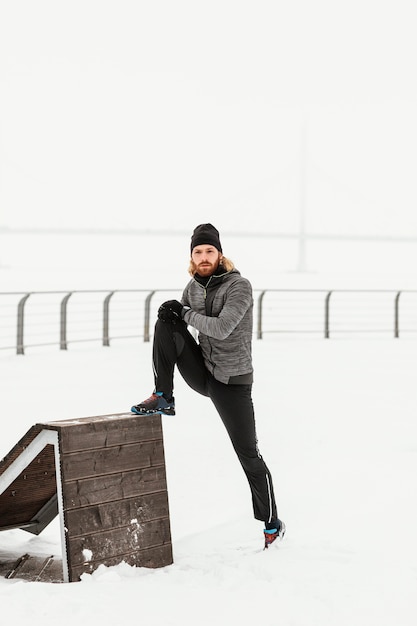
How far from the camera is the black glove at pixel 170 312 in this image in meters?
3.43

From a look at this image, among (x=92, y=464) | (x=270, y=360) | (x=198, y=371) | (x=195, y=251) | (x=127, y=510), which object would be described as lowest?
(x=270, y=360)

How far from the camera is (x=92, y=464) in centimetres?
326

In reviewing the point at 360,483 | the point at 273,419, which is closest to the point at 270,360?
the point at 273,419

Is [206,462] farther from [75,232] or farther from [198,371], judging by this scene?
[75,232]

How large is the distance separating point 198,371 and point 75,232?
3173 centimetres

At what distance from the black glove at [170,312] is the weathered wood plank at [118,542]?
78 centimetres

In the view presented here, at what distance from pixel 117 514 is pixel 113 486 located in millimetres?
108

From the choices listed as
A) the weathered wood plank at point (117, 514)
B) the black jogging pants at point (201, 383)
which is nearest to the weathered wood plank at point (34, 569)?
the weathered wood plank at point (117, 514)

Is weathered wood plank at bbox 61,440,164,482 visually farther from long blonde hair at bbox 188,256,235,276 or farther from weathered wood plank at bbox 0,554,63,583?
long blonde hair at bbox 188,256,235,276

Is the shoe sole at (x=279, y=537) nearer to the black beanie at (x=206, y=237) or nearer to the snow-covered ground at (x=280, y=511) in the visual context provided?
the snow-covered ground at (x=280, y=511)

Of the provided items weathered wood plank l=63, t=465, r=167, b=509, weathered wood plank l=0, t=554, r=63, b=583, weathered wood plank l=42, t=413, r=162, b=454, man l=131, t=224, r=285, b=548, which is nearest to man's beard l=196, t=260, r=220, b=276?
man l=131, t=224, r=285, b=548

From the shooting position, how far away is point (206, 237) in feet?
11.5

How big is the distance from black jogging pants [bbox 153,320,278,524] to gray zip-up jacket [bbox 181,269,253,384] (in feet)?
0.14

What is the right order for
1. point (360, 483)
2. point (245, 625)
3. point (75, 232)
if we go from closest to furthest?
point (245, 625) → point (360, 483) → point (75, 232)
